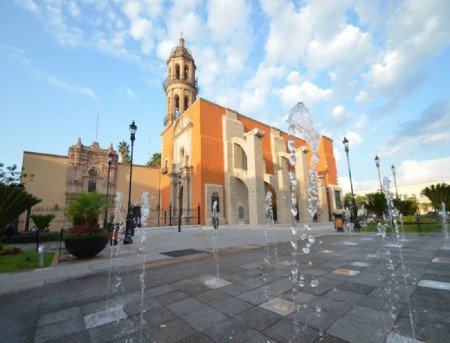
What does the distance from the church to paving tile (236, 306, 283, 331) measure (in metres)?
19.6

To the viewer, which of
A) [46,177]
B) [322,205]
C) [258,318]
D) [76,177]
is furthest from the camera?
[322,205]

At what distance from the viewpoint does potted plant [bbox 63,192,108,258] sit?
25.9ft

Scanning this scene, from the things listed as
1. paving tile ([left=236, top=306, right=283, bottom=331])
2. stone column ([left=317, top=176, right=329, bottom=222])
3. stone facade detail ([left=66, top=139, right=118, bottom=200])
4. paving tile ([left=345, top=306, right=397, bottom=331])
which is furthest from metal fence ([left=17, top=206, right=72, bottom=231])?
stone column ([left=317, top=176, right=329, bottom=222])

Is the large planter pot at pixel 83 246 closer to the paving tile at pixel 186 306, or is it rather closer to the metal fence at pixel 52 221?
the paving tile at pixel 186 306

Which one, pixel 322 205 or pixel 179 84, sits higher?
pixel 179 84

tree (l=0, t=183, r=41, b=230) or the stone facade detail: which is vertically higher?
the stone facade detail

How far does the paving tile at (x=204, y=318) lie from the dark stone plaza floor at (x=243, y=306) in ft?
0.04

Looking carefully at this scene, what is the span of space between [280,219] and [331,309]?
23.6 metres

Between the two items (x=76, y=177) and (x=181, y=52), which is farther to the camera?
(x=181, y=52)

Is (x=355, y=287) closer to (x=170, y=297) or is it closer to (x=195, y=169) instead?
Result: (x=170, y=297)

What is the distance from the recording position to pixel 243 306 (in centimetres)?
348

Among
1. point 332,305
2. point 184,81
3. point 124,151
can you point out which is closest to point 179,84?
point 184,81

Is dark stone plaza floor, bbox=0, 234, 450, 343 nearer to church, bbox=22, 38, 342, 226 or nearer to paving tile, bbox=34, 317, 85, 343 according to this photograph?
paving tile, bbox=34, 317, 85, 343

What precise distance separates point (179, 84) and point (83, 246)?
2974 centimetres
